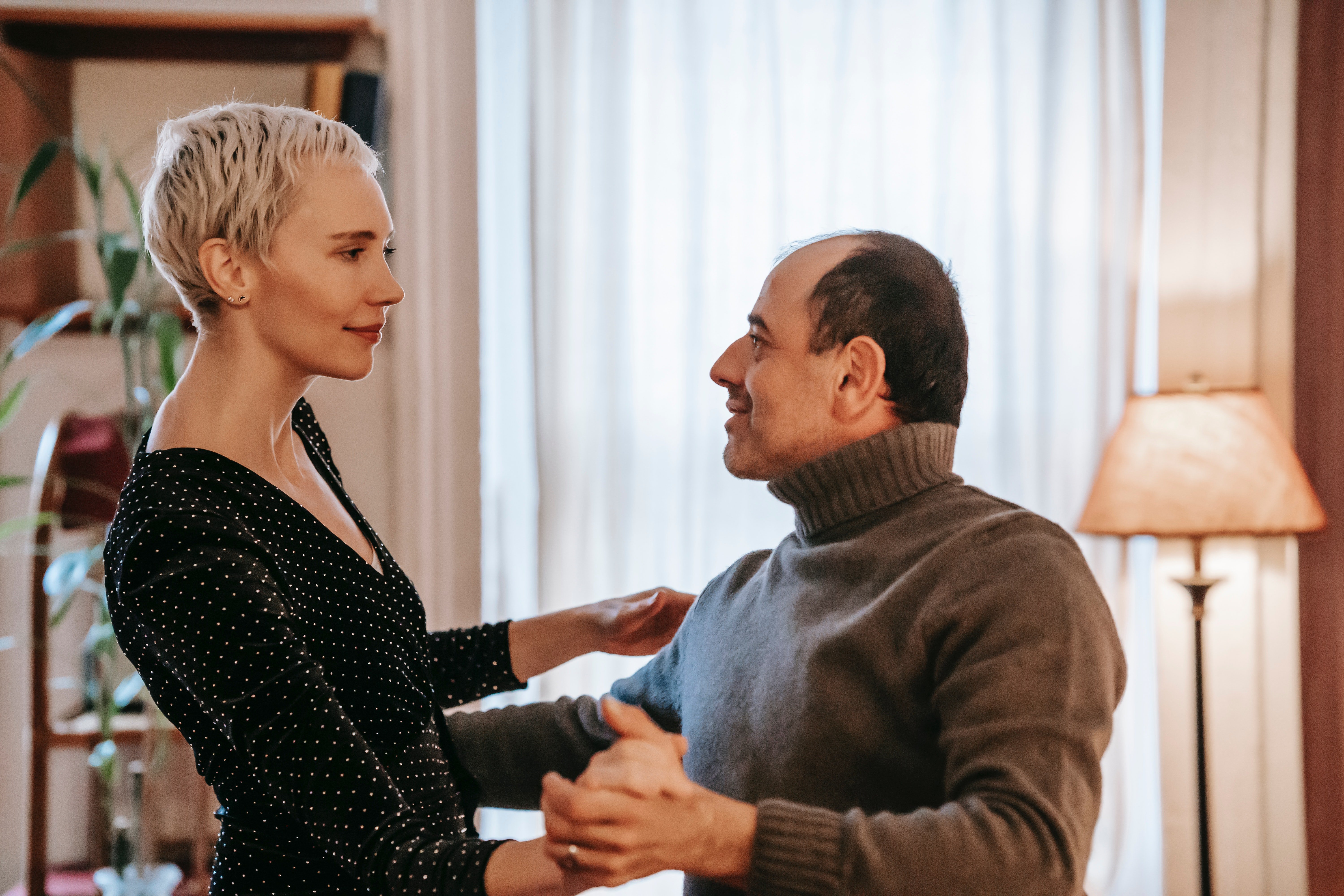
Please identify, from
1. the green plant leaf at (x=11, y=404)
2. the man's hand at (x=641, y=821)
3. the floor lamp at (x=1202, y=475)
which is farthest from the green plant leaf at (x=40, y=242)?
the floor lamp at (x=1202, y=475)

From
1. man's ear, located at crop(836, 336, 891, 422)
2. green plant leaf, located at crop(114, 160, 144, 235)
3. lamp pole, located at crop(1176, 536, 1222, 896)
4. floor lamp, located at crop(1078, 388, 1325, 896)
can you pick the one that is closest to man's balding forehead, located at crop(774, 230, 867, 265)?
man's ear, located at crop(836, 336, 891, 422)

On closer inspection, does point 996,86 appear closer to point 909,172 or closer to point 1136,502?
point 909,172

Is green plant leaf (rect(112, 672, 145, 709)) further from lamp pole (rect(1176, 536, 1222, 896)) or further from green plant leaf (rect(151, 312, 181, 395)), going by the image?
lamp pole (rect(1176, 536, 1222, 896))

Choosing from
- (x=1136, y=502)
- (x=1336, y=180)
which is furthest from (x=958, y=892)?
(x=1336, y=180)

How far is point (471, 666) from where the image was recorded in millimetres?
1470

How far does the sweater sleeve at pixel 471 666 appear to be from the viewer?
1457 mm

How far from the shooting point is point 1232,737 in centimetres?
258

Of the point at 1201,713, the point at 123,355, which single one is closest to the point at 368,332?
the point at 123,355

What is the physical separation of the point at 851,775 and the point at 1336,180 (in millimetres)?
2305

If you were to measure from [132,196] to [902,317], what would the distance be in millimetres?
1617

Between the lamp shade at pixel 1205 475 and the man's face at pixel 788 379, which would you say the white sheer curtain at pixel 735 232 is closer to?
the lamp shade at pixel 1205 475

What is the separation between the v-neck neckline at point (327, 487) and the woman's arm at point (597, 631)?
264 mm

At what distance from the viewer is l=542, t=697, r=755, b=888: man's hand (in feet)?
2.64

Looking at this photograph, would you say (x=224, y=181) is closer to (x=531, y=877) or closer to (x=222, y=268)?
(x=222, y=268)
